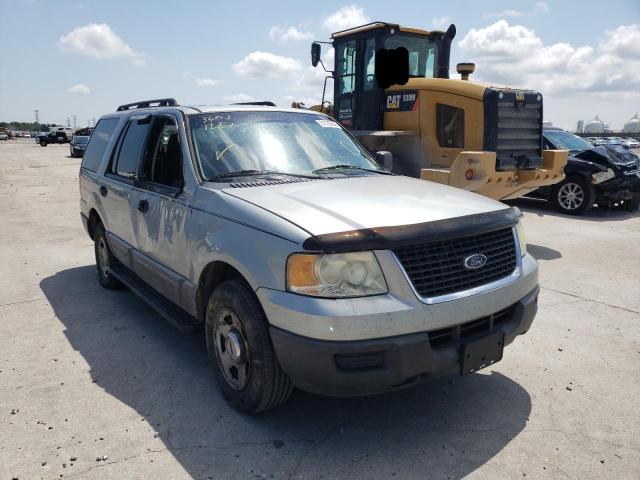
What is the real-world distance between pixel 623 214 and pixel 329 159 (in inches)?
372

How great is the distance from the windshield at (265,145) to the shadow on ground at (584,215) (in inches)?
312

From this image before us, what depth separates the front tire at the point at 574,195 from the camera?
34.8 ft

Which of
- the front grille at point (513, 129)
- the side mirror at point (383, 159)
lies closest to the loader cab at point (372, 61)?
the front grille at point (513, 129)

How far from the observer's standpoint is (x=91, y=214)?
594 centimetres

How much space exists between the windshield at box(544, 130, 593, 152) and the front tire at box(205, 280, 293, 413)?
10.3m

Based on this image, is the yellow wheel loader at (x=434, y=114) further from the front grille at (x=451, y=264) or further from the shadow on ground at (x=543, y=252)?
the front grille at (x=451, y=264)

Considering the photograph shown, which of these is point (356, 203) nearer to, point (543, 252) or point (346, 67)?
point (543, 252)

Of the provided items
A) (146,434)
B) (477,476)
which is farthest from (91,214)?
(477,476)

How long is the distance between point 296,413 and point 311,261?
1169 millimetres

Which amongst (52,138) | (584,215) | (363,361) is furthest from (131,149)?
(52,138)

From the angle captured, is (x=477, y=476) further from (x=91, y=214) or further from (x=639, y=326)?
(x=91, y=214)

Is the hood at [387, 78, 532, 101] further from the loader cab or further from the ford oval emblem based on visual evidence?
the ford oval emblem

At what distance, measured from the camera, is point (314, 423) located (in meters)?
3.10

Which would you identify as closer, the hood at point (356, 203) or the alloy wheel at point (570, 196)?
the hood at point (356, 203)
